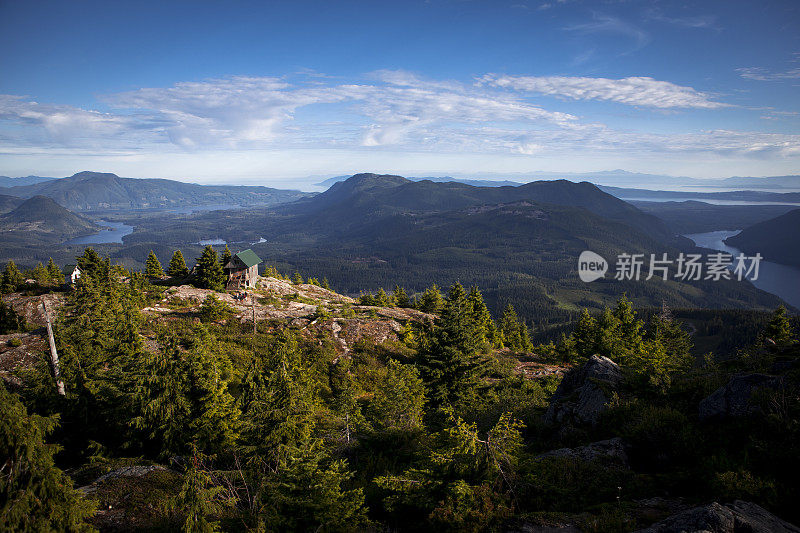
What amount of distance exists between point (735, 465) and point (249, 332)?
125ft

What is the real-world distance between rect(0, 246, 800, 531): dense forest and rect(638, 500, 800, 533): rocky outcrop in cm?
80

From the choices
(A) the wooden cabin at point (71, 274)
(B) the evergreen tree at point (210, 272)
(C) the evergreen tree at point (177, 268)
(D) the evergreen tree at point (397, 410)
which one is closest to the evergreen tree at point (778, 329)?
(D) the evergreen tree at point (397, 410)

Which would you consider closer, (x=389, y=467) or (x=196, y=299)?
(x=389, y=467)

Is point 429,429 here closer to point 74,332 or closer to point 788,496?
point 788,496

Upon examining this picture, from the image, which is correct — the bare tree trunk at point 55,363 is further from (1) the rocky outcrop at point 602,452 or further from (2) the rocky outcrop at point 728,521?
(2) the rocky outcrop at point 728,521

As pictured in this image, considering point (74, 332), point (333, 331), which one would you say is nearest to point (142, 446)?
point (74, 332)

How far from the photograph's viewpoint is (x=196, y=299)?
154ft

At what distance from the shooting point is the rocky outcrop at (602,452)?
43.5ft

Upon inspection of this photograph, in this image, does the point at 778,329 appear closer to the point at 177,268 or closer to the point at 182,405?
the point at 182,405

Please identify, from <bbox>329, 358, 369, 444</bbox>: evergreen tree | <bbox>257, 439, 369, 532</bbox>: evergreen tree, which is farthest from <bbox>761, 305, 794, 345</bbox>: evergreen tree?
<bbox>257, 439, 369, 532</bbox>: evergreen tree

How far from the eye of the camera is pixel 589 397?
1805 cm

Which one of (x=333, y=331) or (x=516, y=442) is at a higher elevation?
(x=516, y=442)

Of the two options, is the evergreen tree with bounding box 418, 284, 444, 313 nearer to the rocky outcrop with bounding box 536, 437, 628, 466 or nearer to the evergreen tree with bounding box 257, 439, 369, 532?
the rocky outcrop with bounding box 536, 437, 628, 466

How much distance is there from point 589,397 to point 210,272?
54.2 m
